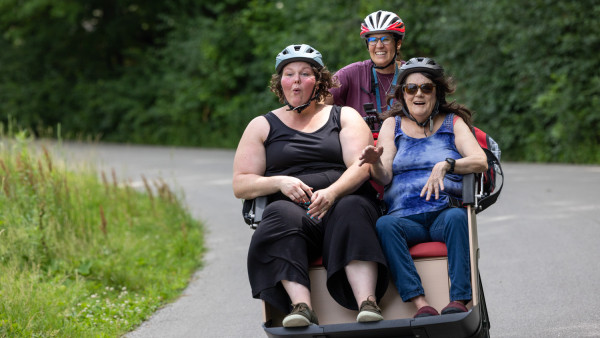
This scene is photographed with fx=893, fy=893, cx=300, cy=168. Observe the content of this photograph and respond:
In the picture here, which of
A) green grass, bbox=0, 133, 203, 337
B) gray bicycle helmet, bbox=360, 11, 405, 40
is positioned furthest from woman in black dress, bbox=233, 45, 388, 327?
green grass, bbox=0, 133, 203, 337

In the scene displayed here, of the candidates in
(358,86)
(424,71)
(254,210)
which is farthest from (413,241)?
(358,86)

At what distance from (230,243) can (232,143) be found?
1339 cm

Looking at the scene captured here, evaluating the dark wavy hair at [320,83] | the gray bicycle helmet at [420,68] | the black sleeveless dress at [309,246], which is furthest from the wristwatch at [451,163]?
the dark wavy hair at [320,83]

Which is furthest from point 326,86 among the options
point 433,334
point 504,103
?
point 504,103

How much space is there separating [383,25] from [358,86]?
17.6 inches

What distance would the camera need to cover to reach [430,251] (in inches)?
188

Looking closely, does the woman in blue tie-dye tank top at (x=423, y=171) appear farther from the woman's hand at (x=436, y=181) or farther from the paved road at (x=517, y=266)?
the paved road at (x=517, y=266)

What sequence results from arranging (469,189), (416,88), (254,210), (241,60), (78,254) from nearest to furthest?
(469,189) → (254,210) → (416,88) → (78,254) → (241,60)

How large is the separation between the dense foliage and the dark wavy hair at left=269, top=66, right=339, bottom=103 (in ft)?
29.9

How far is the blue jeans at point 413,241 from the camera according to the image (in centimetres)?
461

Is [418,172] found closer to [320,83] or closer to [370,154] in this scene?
[370,154]

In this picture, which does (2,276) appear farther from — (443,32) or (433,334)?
(443,32)

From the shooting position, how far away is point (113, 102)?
91.9ft

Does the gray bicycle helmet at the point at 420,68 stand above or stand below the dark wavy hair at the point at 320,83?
above
